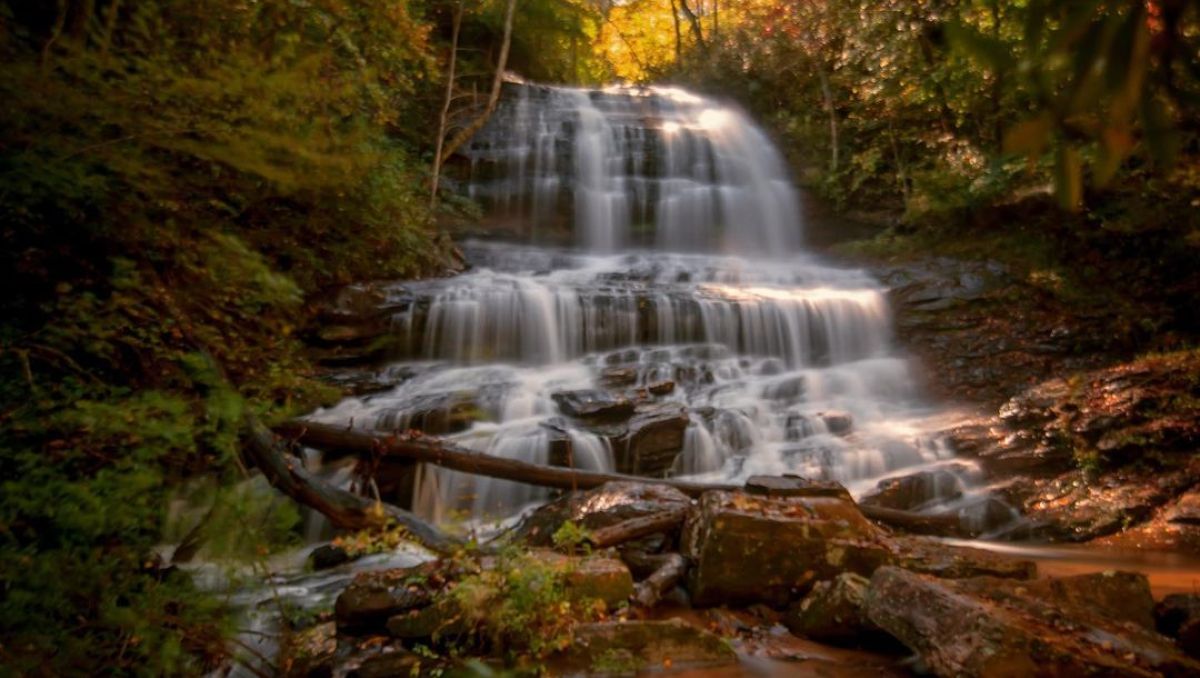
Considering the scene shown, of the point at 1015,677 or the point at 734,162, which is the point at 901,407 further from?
the point at 734,162

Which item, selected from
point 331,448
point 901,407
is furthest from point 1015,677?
point 901,407

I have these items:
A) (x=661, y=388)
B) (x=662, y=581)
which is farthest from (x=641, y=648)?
(x=661, y=388)

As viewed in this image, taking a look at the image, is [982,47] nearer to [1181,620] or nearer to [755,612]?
[755,612]

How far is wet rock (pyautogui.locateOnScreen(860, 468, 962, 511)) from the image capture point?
6.82 m

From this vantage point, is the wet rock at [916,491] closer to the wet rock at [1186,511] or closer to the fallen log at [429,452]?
the wet rock at [1186,511]

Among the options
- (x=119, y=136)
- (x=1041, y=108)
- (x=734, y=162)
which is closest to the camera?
(x=1041, y=108)

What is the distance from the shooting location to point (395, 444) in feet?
18.4

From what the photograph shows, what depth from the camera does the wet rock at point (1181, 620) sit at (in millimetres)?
3500

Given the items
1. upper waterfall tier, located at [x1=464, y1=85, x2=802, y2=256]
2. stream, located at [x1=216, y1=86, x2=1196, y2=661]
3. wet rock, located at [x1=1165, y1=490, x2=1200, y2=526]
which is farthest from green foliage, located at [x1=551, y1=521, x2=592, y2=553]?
upper waterfall tier, located at [x1=464, y1=85, x2=802, y2=256]

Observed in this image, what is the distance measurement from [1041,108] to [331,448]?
581 cm

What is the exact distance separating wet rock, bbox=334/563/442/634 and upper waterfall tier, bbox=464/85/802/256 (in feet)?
40.8

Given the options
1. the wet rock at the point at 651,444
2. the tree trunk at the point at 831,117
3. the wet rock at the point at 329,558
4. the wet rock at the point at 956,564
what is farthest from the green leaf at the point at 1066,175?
the tree trunk at the point at 831,117

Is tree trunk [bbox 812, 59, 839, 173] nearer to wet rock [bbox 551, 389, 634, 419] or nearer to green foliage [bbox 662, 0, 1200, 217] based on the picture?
green foliage [bbox 662, 0, 1200, 217]

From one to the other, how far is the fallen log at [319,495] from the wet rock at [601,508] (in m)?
0.78
